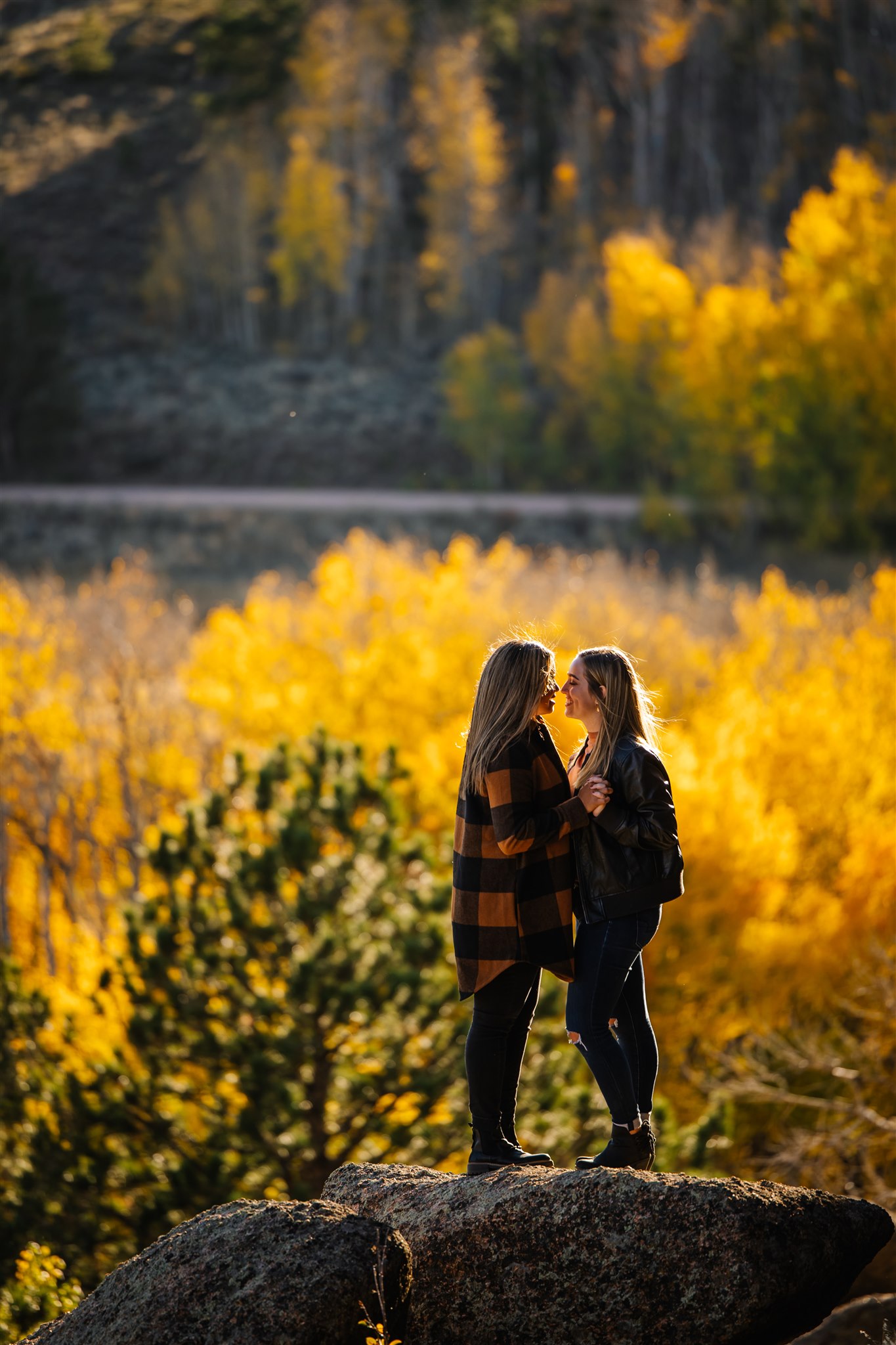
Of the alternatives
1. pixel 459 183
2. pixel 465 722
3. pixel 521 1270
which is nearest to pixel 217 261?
pixel 459 183

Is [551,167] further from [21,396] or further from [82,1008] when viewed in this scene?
[82,1008]

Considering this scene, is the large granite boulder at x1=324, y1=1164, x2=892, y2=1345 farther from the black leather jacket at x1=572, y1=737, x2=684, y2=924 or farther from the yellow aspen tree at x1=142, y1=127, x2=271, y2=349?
the yellow aspen tree at x1=142, y1=127, x2=271, y2=349

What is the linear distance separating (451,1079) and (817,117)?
2590 inches

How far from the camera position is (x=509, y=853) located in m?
4.60

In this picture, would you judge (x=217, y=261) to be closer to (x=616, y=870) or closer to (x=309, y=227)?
(x=309, y=227)

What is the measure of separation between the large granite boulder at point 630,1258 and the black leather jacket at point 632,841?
0.90 meters

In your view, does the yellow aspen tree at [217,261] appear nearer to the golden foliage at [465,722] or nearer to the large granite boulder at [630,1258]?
the golden foliage at [465,722]

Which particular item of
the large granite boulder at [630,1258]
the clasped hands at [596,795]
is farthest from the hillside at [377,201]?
the large granite boulder at [630,1258]

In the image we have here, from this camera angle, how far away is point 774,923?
17.9 meters

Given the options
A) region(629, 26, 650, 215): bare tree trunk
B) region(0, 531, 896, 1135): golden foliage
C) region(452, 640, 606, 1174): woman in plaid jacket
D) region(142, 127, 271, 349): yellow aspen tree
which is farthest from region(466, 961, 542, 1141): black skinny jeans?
region(629, 26, 650, 215): bare tree trunk

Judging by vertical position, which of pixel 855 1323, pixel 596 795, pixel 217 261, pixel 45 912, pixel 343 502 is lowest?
pixel 45 912

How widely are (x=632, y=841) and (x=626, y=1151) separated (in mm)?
1099

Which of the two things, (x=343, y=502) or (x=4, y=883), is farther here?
(x=343, y=502)

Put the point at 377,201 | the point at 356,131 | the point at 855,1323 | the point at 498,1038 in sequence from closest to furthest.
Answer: the point at 498,1038 < the point at 855,1323 < the point at 377,201 < the point at 356,131
